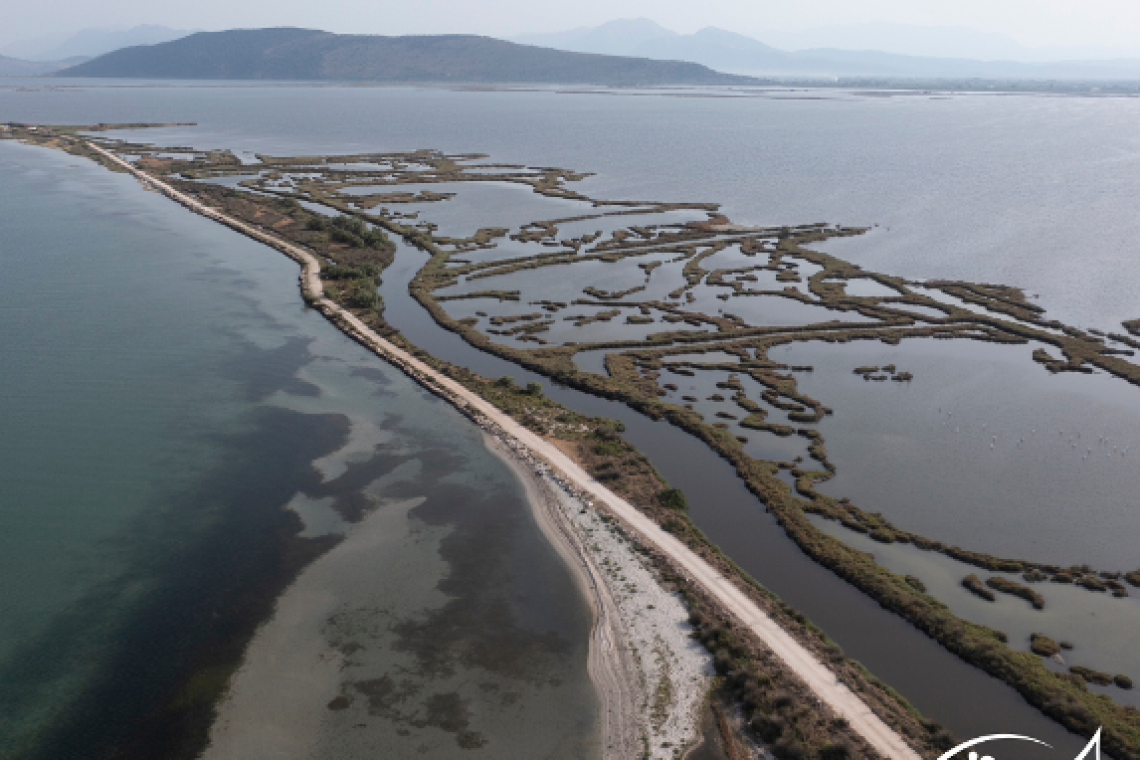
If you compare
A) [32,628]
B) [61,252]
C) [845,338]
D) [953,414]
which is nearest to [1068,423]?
[953,414]

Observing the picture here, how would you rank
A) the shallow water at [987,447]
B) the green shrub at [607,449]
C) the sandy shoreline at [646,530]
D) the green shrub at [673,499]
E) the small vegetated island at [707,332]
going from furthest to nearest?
the green shrub at [607,449] < the green shrub at [673,499] < the shallow water at [987,447] < the small vegetated island at [707,332] < the sandy shoreline at [646,530]

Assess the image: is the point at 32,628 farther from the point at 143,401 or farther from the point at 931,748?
the point at 931,748

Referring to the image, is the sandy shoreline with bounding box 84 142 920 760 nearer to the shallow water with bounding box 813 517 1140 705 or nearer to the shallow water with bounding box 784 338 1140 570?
the shallow water with bounding box 813 517 1140 705

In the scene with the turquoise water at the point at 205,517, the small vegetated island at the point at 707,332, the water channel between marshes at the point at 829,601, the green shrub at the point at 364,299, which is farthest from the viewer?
the green shrub at the point at 364,299

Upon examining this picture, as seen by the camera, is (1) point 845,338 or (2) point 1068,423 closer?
(2) point 1068,423

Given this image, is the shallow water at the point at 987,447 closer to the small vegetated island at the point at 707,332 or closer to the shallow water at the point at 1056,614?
the small vegetated island at the point at 707,332

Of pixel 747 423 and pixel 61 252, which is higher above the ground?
pixel 61 252

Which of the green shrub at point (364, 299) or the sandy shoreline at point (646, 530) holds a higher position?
the green shrub at point (364, 299)

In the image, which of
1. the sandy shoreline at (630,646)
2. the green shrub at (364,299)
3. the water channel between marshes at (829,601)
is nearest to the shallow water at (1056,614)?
the water channel between marshes at (829,601)
